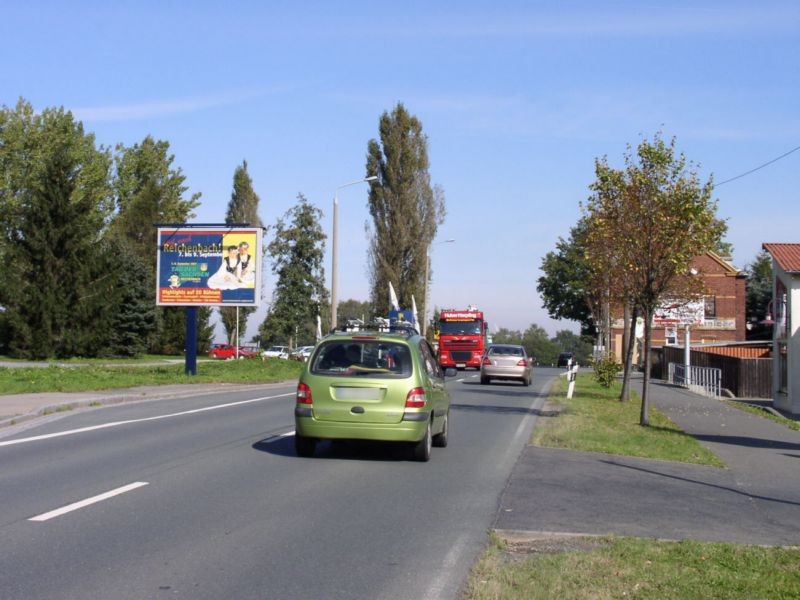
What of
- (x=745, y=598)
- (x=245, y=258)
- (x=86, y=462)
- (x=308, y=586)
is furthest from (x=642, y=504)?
(x=245, y=258)

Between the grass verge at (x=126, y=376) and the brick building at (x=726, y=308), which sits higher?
the brick building at (x=726, y=308)

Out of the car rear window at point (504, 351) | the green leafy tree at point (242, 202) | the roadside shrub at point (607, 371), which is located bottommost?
the roadside shrub at point (607, 371)

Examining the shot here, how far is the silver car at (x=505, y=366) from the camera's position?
34.2 metres

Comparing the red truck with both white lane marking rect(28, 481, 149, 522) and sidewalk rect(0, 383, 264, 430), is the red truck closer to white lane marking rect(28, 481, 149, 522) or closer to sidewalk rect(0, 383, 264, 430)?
sidewalk rect(0, 383, 264, 430)

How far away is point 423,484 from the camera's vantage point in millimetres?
10438

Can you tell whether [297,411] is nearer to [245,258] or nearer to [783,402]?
[245,258]

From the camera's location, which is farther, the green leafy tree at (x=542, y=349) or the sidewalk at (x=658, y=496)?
the green leafy tree at (x=542, y=349)

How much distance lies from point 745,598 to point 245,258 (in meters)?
28.2

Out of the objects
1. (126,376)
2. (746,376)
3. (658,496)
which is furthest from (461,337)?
(658,496)

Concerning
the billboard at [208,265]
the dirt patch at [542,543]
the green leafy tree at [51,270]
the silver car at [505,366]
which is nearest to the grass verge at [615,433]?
the dirt patch at [542,543]

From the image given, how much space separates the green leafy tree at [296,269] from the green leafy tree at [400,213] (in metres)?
8.88

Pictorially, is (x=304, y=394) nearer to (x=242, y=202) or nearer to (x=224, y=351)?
(x=224, y=351)

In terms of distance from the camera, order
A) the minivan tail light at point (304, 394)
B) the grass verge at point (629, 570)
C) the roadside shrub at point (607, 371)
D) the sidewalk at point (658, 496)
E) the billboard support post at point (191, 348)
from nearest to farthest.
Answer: the grass verge at point (629, 570)
the sidewalk at point (658, 496)
the minivan tail light at point (304, 394)
the roadside shrub at point (607, 371)
the billboard support post at point (191, 348)

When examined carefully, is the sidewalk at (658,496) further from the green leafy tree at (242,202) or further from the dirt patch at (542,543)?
the green leafy tree at (242,202)
